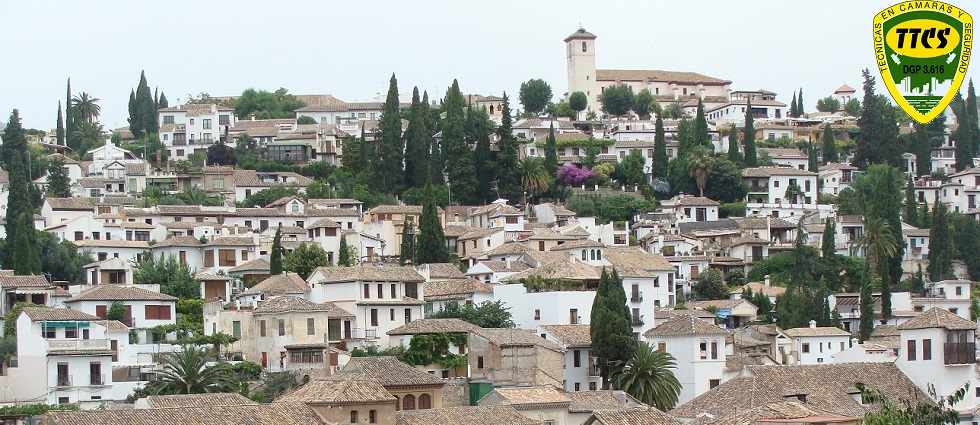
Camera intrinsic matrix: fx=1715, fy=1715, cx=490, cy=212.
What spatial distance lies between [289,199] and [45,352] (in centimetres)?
2946

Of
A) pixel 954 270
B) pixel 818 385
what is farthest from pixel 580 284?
pixel 954 270

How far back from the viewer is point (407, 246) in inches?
3100

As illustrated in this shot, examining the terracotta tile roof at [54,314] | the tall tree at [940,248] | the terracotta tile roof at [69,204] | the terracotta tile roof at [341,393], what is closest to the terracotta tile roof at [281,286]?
the terracotta tile roof at [54,314]

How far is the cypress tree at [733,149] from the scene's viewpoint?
101550mm

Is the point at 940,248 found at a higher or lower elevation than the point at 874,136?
lower

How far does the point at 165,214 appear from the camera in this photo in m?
85.7

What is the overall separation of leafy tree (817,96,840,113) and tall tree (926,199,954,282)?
52291 millimetres

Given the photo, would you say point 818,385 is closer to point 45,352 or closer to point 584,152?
point 45,352

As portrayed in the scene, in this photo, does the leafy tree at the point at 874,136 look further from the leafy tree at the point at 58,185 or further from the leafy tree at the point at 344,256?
the leafy tree at the point at 58,185

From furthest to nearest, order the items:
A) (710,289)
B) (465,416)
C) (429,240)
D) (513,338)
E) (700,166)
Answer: (700,166)
(710,289)
(429,240)
(513,338)
(465,416)

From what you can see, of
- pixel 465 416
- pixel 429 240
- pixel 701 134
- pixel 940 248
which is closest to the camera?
pixel 465 416

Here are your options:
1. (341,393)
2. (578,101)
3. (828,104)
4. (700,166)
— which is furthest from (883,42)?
(828,104)

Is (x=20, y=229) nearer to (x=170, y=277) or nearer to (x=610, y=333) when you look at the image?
(x=170, y=277)

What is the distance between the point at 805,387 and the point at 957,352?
5353 mm
